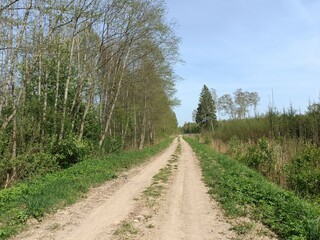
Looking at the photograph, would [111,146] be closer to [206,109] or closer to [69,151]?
[69,151]

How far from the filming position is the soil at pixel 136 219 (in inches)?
212

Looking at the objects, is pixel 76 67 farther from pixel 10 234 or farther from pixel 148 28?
pixel 10 234

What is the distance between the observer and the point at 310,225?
496 centimetres

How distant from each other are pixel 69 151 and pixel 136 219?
9.81 meters

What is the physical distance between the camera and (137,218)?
6.34 meters

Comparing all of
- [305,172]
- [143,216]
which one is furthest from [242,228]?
[305,172]

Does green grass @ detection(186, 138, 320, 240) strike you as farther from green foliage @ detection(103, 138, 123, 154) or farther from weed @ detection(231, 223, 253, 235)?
green foliage @ detection(103, 138, 123, 154)

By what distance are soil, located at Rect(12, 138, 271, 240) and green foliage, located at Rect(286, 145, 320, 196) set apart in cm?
310

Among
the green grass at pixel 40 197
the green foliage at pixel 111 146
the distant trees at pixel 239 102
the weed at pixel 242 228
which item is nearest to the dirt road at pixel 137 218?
the weed at pixel 242 228

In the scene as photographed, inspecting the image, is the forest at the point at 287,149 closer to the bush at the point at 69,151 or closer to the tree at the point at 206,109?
the bush at the point at 69,151

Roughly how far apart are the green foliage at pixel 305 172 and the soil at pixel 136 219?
3.10 m

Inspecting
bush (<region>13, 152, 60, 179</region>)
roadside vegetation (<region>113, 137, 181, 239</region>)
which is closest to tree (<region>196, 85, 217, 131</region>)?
bush (<region>13, 152, 60, 179</region>)

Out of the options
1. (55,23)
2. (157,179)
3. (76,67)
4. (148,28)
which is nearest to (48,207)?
(157,179)

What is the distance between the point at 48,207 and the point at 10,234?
1.50 meters
